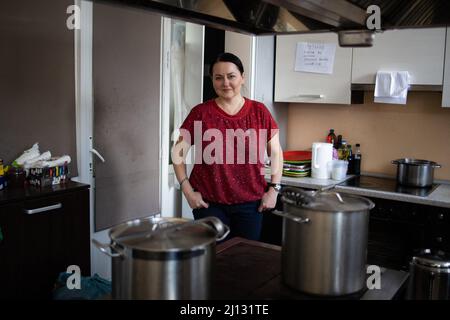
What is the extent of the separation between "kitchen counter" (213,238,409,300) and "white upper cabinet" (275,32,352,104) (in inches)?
67.5

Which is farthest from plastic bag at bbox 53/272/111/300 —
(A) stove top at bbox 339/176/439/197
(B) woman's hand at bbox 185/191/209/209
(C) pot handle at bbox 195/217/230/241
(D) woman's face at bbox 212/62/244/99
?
(A) stove top at bbox 339/176/439/197

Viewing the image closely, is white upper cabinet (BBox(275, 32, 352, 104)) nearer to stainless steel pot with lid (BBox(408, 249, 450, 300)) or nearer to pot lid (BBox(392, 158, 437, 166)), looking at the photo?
pot lid (BBox(392, 158, 437, 166))

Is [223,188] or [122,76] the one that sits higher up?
[122,76]

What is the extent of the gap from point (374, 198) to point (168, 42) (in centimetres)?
175

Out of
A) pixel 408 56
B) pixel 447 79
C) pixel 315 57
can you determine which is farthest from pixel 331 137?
pixel 447 79

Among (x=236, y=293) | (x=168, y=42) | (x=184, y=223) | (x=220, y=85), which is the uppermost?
(x=168, y=42)

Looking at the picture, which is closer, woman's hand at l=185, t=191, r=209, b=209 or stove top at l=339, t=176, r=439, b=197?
woman's hand at l=185, t=191, r=209, b=209

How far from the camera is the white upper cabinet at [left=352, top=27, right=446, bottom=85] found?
265 centimetres

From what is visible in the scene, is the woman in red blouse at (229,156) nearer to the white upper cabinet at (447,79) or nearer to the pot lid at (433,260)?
the pot lid at (433,260)

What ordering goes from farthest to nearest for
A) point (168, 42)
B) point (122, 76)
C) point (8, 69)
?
point (168, 42) → point (122, 76) → point (8, 69)

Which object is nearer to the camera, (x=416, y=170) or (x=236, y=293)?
(x=236, y=293)

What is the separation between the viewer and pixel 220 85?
2117 millimetres

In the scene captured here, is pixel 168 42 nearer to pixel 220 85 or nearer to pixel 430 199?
pixel 220 85
